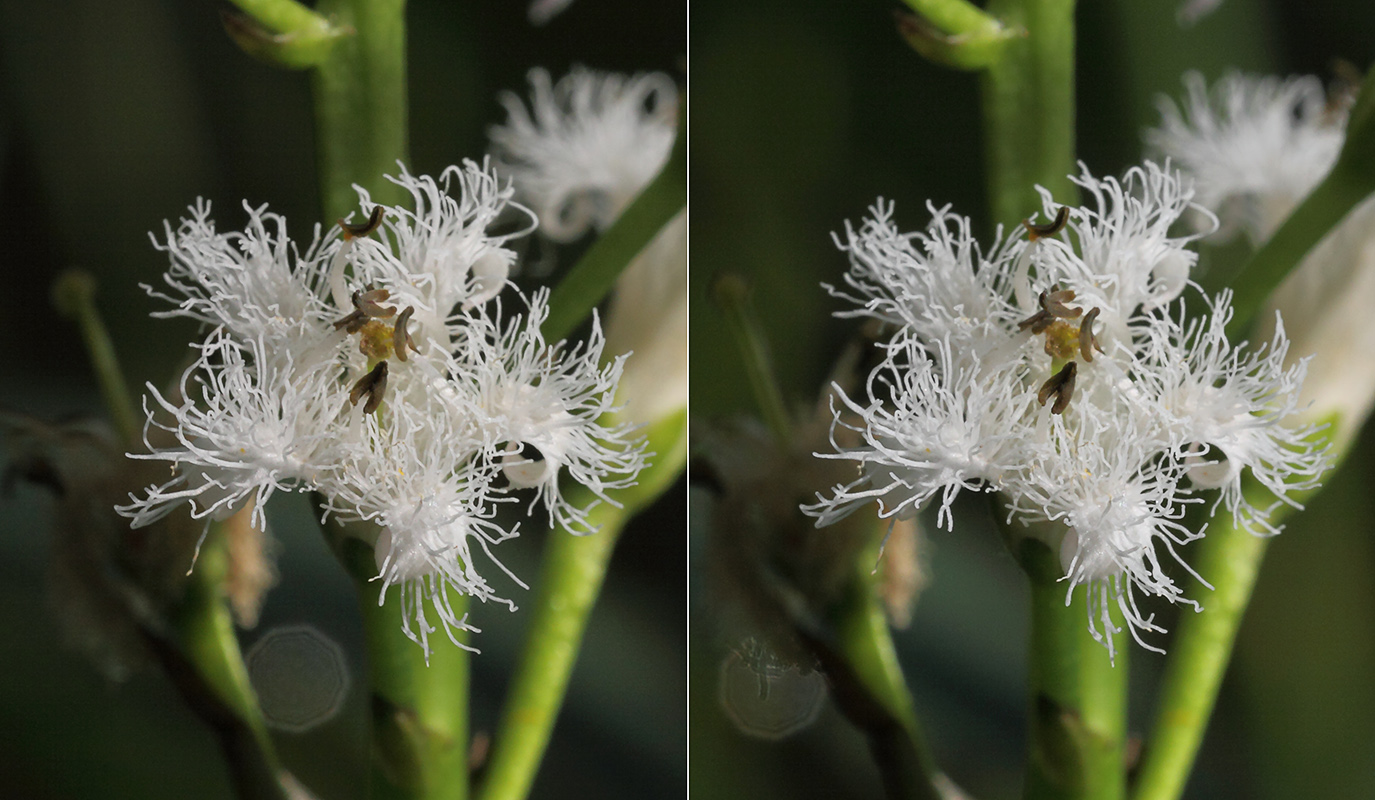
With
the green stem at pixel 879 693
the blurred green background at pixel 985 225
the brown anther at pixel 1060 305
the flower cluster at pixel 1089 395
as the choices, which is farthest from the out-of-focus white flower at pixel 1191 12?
the green stem at pixel 879 693

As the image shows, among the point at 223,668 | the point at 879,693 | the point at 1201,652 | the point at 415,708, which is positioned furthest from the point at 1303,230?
the point at 223,668

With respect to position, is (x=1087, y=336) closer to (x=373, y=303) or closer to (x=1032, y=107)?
(x=1032, y=107)

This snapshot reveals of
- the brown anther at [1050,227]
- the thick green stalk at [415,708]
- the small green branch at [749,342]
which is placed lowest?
the thick green stalk at [415,708]

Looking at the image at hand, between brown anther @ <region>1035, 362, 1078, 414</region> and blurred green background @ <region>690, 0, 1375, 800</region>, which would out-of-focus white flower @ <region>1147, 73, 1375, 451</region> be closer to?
blurred green background @ <region>690, 0, 1375, 800</region>

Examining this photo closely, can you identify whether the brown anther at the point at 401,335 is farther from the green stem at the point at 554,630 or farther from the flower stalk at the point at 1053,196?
the flower stalk at the point at 1053,196

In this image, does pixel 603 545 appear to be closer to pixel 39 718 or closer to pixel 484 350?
pixel 484 350

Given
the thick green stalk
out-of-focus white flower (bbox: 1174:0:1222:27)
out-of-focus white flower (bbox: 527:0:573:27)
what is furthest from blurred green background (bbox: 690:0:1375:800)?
the thick green stalk
